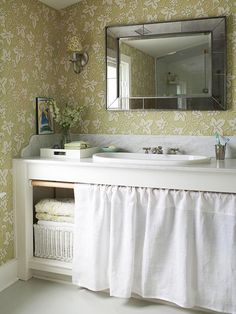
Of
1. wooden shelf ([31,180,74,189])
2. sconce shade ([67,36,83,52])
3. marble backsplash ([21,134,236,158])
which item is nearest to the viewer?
wooden shelf ([31,180,74,189])

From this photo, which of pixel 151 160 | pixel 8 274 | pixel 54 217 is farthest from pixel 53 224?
pixel 151 160

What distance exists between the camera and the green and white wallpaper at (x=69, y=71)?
2.77 meters

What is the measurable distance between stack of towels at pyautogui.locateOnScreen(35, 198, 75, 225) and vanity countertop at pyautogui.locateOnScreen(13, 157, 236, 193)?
0.69 ft

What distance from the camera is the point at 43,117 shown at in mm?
3158

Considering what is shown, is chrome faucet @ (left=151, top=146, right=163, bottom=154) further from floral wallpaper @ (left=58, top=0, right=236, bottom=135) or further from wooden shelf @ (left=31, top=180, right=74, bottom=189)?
wooden shelf @ (left=31, top=180, right=74, bottom=189)

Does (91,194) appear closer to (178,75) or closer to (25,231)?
(25,231)

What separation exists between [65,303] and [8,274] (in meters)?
0.51

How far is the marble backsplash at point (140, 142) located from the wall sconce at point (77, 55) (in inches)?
21.9

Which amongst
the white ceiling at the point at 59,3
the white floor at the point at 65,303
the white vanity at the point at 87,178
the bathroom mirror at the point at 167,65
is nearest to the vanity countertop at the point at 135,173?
the white vanity at the point at 87,178

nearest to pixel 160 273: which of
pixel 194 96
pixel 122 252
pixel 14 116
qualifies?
pixel 122 252

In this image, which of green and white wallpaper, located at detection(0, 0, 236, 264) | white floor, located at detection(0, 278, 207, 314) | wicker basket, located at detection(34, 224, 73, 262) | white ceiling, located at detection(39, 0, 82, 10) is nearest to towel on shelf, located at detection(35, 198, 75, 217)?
wicker basket, located at detection(34, 224, 73, 262)

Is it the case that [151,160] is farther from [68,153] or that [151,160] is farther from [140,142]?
[68,153]

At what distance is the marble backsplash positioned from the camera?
2.92m

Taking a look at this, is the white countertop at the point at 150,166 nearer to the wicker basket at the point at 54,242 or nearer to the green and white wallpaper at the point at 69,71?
the green and white wallpaper at the point at 69,71
